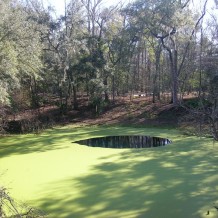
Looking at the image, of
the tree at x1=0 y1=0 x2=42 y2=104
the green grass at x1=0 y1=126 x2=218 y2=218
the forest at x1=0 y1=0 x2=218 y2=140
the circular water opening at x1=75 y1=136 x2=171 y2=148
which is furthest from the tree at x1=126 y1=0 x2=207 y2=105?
the green grass at x1=0 y1=126 x2=218 y2=218

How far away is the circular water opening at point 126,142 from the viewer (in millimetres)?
13656

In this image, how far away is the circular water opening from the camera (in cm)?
1366

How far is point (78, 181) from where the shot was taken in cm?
839

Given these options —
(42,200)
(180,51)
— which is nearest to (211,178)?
(42,200)

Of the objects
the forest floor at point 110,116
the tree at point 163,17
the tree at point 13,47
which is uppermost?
the tree at point 163,17

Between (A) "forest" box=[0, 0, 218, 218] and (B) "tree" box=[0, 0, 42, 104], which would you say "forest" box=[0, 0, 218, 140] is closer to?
(A) "forest" box=[0, 0, 218, 218]

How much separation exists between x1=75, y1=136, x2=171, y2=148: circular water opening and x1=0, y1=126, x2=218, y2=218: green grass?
0.78 metres

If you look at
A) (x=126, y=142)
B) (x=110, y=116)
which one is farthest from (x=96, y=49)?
(x=126, y=142)

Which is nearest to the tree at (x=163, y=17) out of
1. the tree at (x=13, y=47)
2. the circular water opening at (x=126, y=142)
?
the circular water opening at (x=126, y=142)

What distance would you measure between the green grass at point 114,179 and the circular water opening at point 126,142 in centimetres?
78

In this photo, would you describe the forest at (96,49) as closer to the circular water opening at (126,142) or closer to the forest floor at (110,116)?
the forest floor at (110,116)

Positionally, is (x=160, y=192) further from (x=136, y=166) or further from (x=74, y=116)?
(x=74, y=116)

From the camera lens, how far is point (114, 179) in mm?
8406

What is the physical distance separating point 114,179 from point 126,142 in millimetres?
6273
